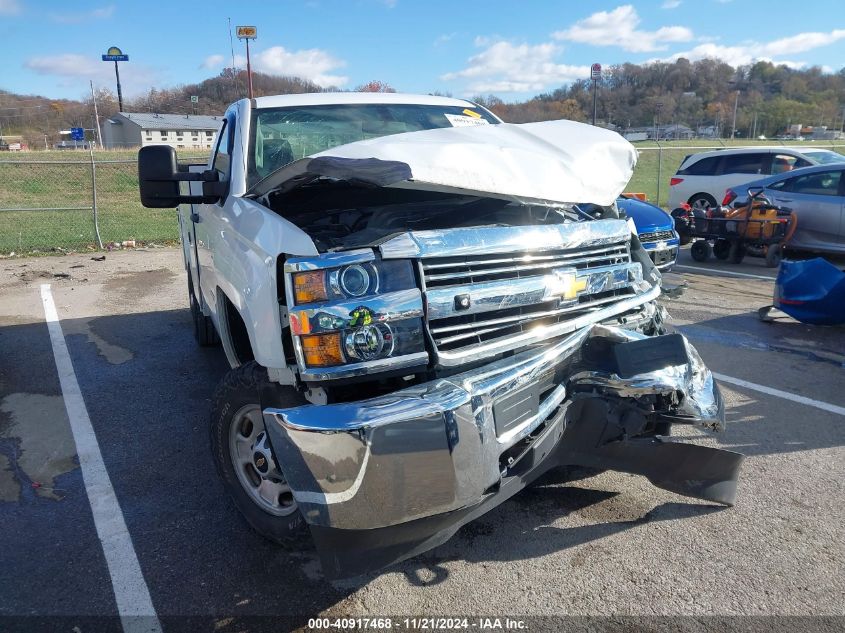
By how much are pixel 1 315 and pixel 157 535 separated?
Result: 20.0 ft


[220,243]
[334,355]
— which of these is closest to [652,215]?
[220,243]

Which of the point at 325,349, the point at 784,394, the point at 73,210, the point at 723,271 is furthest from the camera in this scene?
the point at 73,210

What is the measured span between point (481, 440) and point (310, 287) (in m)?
0.87

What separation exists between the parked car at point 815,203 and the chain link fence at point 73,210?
993 centimetres

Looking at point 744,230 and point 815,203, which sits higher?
point 815,203

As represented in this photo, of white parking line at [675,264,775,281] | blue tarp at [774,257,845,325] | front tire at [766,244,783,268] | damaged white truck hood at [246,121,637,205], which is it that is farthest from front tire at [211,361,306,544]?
front tire at [766,244,783,268]

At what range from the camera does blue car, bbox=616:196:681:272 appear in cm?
799

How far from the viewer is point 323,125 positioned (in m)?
4.40

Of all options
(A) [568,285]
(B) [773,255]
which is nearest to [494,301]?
(A) [568,285]

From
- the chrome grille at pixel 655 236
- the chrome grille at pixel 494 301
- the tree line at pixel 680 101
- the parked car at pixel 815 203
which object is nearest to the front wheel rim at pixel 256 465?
the chrome grille at pixel 494 301

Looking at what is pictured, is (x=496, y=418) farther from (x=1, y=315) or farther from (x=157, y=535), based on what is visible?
(x=1, y=315)

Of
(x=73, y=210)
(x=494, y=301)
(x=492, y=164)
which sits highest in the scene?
(x=492, y=164)

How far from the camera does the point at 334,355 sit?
2555mm

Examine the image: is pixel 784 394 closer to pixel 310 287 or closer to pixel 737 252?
pixel 310 287
